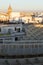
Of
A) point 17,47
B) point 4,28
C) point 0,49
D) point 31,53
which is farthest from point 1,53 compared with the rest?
point 4,28

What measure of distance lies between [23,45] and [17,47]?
0.17 meters

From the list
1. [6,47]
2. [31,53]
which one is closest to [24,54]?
[31,53]

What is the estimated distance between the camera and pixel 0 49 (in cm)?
546

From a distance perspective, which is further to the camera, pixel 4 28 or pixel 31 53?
pixel 4 28

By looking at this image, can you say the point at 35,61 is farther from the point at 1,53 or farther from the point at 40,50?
the point at 1,53

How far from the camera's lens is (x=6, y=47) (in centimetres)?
550

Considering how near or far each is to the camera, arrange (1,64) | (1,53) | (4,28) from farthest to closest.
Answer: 1. (4,28)
2. (1,53)
3. (1,64)

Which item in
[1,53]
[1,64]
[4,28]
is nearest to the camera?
[1,64]

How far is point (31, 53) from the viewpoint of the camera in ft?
17.8

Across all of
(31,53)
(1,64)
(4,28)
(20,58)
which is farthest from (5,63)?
(4,28)

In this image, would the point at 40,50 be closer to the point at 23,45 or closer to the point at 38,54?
the point at 38,54

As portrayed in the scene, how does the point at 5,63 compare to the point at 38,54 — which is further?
the point at 38,54

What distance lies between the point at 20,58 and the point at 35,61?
17.3 inches

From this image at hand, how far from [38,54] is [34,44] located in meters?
0.31
